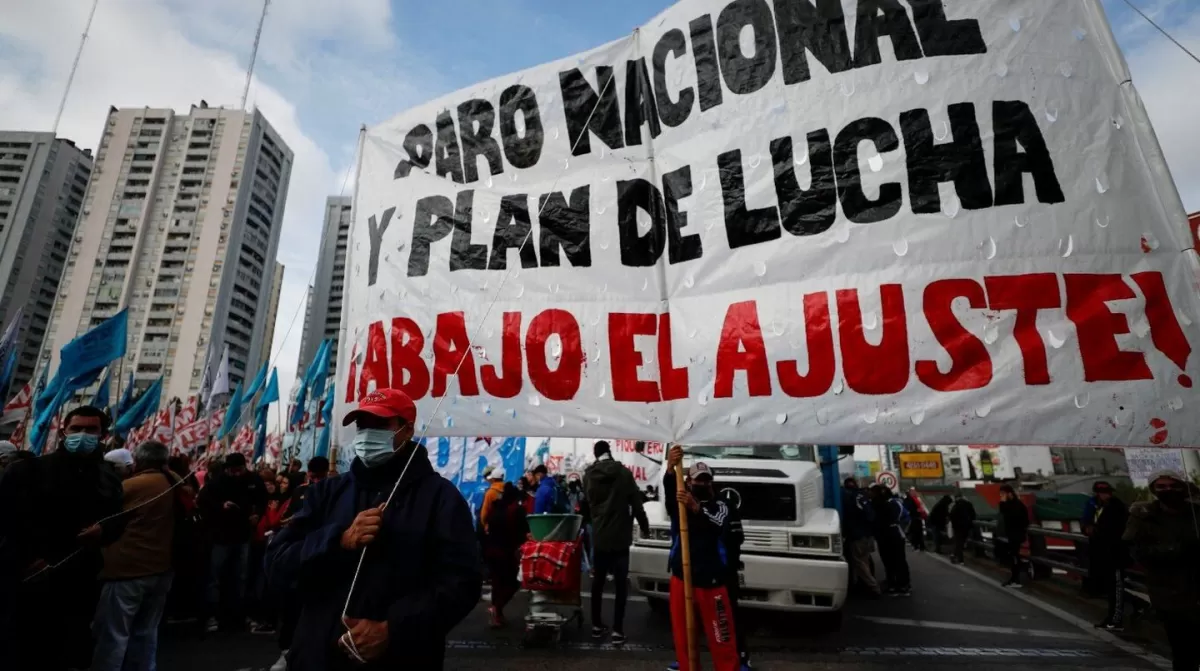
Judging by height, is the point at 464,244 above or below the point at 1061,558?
above

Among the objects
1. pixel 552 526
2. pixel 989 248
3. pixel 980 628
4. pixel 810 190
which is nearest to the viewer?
pixel 989 248

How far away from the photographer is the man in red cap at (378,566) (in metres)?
1.91

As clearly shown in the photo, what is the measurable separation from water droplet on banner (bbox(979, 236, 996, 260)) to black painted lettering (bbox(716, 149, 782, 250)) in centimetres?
90

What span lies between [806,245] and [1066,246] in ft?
3.49

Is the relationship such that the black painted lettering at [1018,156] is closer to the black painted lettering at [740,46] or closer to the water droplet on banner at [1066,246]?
the water droplet on banner at [1066,246]

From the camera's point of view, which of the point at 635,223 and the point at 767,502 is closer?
the point at 635,223

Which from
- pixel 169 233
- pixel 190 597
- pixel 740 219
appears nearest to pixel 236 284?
pixel 169 233

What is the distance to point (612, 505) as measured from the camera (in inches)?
245

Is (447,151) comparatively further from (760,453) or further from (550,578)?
(760,453)

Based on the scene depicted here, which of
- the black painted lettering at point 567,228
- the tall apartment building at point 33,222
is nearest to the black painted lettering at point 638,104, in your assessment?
the black painted lettering at point 567,228

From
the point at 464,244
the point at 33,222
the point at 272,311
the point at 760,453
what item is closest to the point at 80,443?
the point at 464,244

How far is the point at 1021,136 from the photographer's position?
269 cm

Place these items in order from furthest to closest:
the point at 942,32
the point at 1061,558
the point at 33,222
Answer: the point at 33,222, the point at 1061,558, the point at 942,32

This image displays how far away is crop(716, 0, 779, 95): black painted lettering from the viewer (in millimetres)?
3268
